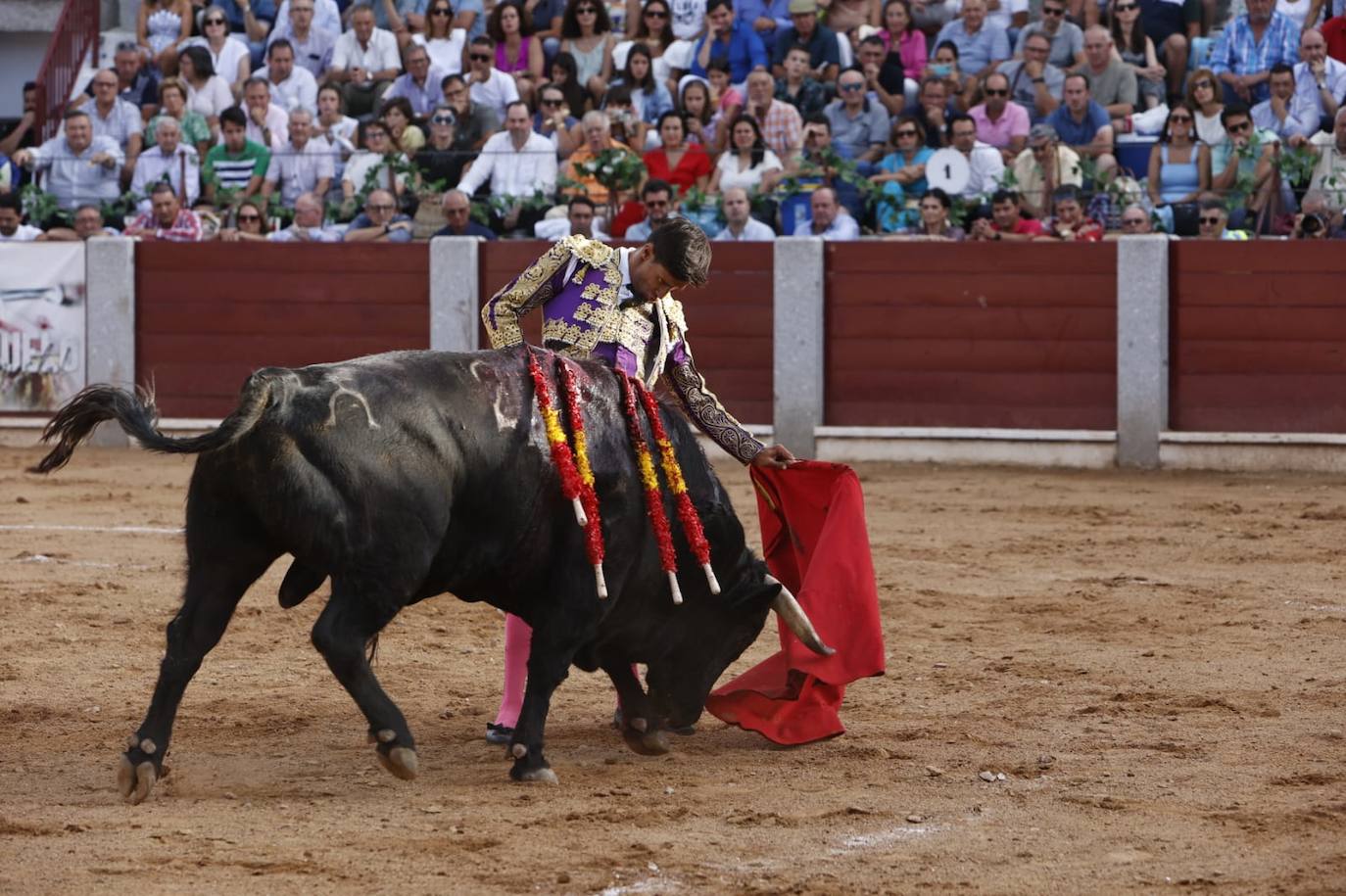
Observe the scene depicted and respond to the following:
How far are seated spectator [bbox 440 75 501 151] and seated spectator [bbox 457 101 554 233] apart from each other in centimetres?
21

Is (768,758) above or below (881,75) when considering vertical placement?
below

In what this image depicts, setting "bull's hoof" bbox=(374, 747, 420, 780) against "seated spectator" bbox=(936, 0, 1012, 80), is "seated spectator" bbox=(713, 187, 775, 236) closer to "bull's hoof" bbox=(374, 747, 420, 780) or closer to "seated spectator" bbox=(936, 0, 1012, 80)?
"seated spectator" bbox=(936, 0, 1012, 80)

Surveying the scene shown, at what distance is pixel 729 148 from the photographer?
377 inches

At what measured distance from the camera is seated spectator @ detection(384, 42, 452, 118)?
35.2ft

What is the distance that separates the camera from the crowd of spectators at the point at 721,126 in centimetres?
909

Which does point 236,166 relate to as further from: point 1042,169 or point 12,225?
point 1042,169

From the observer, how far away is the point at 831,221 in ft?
30.7

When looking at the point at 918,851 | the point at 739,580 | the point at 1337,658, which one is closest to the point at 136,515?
the point at 739,580

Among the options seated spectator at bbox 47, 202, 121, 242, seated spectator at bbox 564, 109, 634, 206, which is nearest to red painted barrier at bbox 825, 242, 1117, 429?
seated spectator at bbox 564, 109, 634, 206

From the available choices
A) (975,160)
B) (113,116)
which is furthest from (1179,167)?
(113,116)

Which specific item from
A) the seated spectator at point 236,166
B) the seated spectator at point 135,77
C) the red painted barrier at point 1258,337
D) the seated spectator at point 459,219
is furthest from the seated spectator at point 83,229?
the red painted barrier at point 1258,337

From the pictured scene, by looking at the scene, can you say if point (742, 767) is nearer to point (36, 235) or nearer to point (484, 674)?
point (484, 674)

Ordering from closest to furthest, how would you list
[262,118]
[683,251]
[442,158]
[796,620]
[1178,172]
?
[683,251] → [796,620] → [1178,172] → [442,158] → [262,118]

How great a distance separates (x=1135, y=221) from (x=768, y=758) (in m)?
5.72
